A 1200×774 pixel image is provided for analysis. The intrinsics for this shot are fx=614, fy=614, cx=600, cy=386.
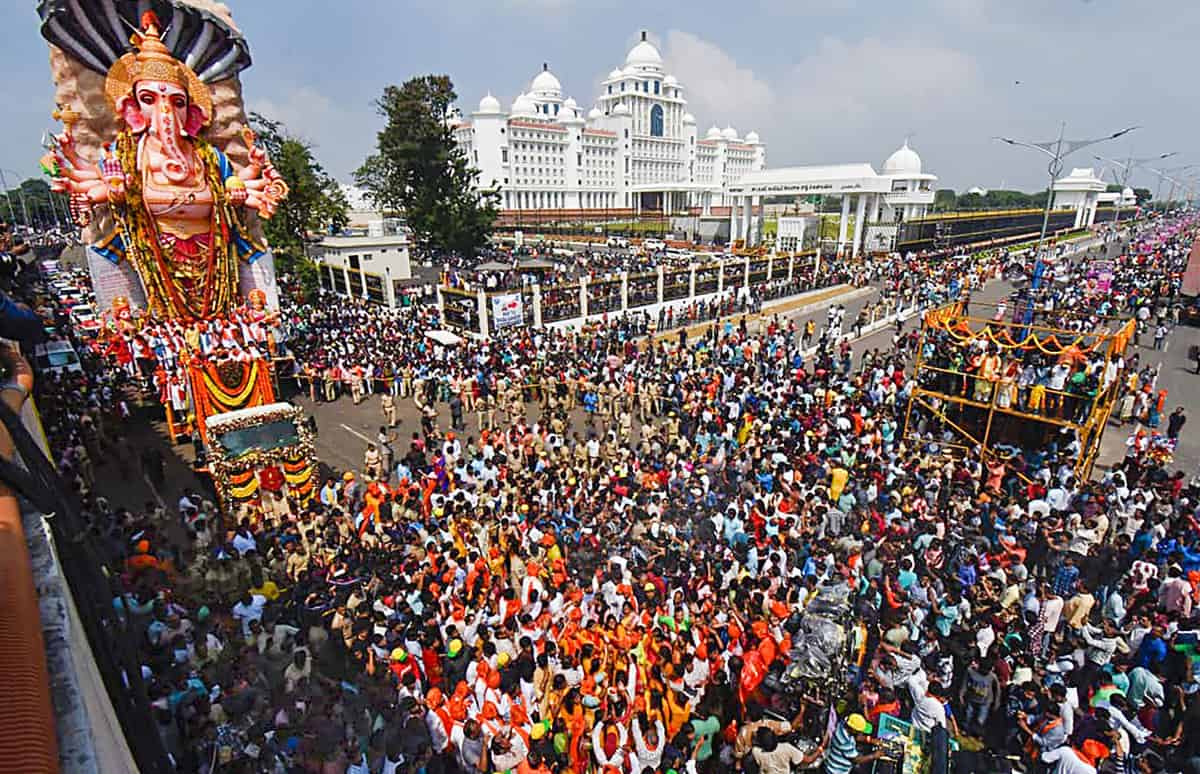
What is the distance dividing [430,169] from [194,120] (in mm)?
22756

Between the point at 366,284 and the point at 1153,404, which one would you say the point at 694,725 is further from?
the point at 366,284

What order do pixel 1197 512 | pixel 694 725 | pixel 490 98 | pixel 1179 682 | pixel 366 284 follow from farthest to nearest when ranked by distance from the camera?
pixel 490 98
pixel 366 284
pixel 1197 512
pixel 1179 682
pixel 694 725

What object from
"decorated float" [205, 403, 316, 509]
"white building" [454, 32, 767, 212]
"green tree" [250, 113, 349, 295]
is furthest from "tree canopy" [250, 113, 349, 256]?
"white building" [454, 32, 767, 212]

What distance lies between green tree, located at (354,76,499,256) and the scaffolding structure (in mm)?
27953

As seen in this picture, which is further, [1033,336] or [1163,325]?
[1163,325]

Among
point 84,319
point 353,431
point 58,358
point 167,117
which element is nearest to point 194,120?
point 167,117

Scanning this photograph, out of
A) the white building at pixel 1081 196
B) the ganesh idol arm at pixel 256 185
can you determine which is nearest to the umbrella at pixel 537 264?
the ganesh idol arm at pixel 256 185

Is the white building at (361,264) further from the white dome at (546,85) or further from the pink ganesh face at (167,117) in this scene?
the white dome at (546,85)

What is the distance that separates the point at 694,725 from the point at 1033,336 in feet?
34.0

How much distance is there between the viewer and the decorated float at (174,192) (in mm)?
11867

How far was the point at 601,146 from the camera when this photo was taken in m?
87.6

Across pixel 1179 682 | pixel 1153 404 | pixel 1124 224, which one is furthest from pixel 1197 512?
pixel 1124 224

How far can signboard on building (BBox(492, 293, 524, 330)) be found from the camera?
20094mm

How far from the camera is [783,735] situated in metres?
4.54
